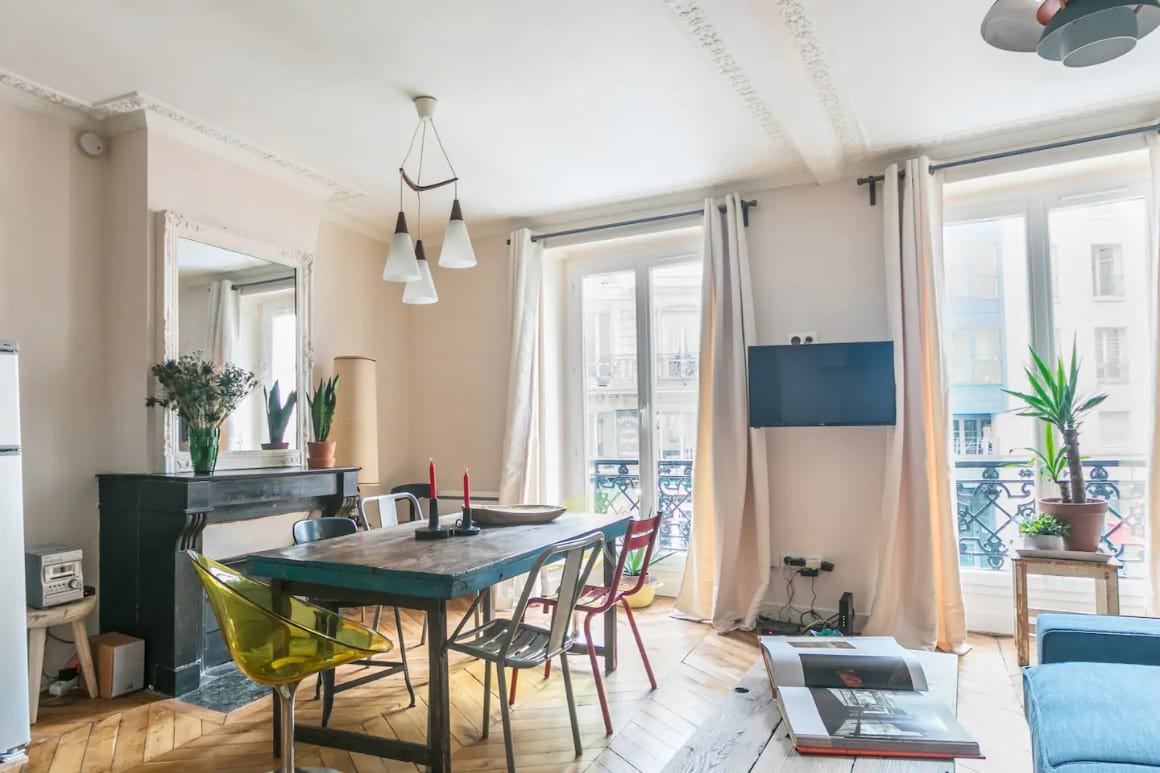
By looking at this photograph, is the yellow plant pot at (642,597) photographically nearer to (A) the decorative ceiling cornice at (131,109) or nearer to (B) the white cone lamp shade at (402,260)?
(B) the white cone lamp shade at (402,260)

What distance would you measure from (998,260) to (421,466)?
3960 mm

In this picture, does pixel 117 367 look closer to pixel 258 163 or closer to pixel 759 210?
pixel 258 163

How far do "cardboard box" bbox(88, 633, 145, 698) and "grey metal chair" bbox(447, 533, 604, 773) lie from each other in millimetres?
1648

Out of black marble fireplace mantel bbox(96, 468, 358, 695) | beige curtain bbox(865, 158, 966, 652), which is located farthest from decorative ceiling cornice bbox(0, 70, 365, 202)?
beige curtain bbox(865, 158, 966, 652)

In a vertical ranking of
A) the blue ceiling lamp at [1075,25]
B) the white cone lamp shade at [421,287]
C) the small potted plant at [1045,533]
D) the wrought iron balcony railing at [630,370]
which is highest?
the blue ceiling lamp at [1075,25]

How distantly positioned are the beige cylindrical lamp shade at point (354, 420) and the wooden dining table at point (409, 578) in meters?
1.68

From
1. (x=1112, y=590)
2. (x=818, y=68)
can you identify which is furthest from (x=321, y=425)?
(x=1112, y=590)

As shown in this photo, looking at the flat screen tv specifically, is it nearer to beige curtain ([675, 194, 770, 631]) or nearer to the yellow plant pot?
beige curtain ([675, 194, 770, 631])

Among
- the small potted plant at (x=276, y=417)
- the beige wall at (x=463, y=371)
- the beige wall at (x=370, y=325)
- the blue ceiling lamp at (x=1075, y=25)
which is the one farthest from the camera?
the beige wall at (x=463, y=371)

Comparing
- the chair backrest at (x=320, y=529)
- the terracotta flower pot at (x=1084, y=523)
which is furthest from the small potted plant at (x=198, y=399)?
the terracotta flower pot at (x=1084, y=523)

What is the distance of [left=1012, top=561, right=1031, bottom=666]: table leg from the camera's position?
10.2ft

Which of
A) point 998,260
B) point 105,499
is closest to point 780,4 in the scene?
point 998,260

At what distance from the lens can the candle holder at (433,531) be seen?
269 centimetres

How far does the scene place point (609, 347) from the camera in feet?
16.0
